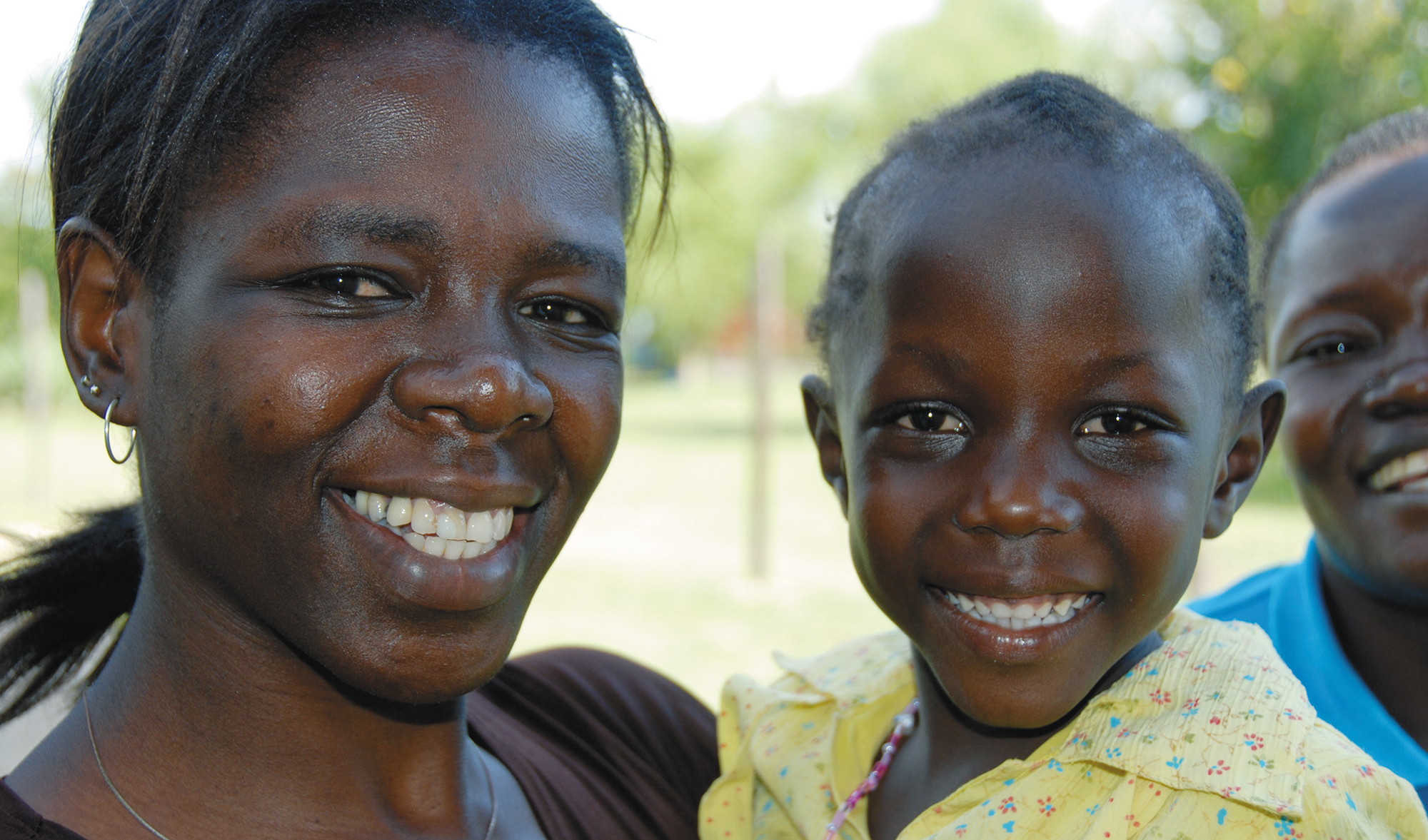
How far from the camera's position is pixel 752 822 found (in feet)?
7.07

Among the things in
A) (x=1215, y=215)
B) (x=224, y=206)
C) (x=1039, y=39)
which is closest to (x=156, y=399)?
(x=224, y=206)

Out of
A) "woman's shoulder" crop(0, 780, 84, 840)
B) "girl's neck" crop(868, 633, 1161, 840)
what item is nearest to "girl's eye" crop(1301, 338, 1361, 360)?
"girl's neck" crop(868, 633, 1161, 840)

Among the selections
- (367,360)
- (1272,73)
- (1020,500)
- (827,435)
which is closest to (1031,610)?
(1020,500)

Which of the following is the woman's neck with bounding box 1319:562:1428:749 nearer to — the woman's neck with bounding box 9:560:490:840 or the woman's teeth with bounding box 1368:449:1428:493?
the woman's teeth with bounding box 1368:449:1428:493

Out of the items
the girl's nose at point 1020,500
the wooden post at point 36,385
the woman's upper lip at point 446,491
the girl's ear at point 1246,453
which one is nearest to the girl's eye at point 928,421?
the girl's nose at point 1020,500

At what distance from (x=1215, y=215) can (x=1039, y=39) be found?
19.5m

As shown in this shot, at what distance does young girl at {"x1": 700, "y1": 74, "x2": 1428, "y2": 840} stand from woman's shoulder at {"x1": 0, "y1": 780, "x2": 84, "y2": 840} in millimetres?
1105

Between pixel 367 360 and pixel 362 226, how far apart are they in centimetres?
18

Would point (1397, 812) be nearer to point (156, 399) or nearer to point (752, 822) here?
point (752, 822)

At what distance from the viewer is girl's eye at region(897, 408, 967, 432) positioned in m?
1.95

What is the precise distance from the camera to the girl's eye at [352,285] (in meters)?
1.46

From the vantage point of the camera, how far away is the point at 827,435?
236cm

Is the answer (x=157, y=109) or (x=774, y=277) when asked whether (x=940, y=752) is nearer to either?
(x=157, y=109)

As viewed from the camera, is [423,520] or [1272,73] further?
[1272,73]
